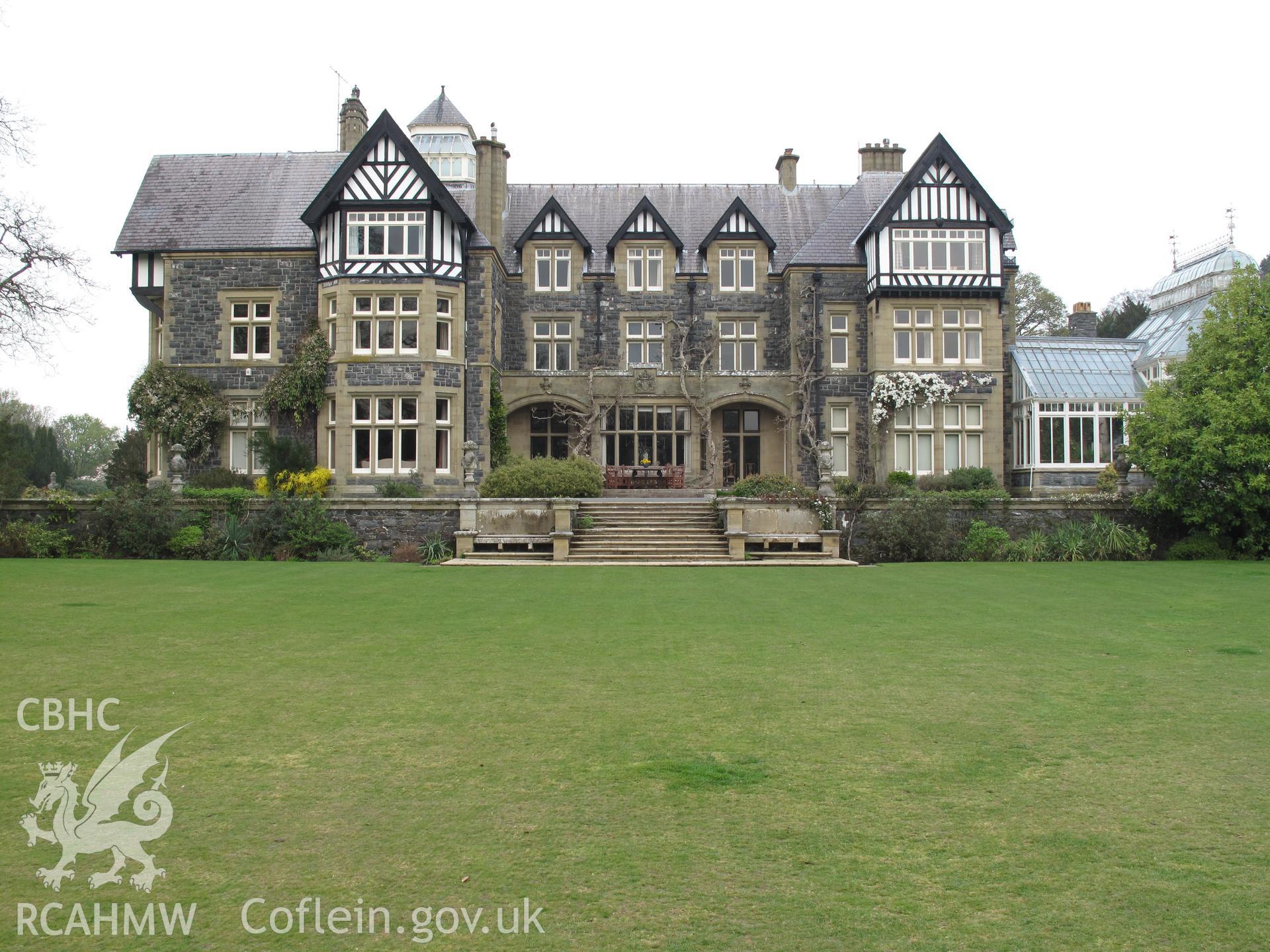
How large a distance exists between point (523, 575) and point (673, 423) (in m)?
14.6

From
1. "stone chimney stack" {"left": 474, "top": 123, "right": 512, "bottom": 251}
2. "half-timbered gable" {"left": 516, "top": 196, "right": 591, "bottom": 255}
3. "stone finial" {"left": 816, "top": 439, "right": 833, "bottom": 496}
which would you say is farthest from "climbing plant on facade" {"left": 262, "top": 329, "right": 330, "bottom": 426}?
"stone finial" {"left": 816, "top": 439, "right": 833, "bottom": 496}

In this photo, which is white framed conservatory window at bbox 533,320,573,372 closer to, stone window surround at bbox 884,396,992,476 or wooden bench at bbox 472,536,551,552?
stone window surround at bbox 884,396,992,476

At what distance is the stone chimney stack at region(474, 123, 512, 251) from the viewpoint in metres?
29.7

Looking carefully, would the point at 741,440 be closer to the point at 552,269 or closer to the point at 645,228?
the point at 645,228

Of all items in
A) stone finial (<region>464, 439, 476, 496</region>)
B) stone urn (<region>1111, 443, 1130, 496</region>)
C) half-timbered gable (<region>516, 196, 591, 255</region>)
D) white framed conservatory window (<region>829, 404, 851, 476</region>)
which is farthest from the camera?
half-timbered gable (<region>516, 196, 591, 255</region>)

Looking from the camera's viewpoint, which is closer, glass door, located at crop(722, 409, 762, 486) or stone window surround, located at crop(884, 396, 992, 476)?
stone window surround, located at crop(884, 396, 992, 476)

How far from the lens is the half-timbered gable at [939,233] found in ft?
94.0

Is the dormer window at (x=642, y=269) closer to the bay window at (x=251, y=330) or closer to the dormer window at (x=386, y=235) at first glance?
the dormer window at (x=386, y=235)

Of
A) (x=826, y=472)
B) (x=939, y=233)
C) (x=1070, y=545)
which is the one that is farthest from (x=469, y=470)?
(x=939, y=233)

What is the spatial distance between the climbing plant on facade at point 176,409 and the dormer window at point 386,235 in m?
5.89

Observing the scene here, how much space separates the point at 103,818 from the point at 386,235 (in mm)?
24280

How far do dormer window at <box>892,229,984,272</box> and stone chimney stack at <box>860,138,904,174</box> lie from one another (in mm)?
5244

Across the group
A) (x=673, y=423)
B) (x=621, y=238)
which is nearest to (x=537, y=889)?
(x=673, y=423)

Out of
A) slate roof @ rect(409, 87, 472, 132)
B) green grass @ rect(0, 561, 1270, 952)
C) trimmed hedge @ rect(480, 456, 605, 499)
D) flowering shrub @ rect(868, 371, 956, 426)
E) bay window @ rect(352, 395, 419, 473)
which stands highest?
slate roof @ rect(409, 87, 472, 132)
